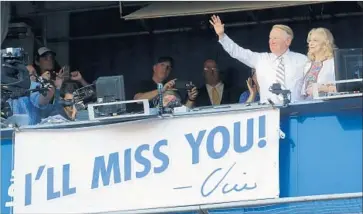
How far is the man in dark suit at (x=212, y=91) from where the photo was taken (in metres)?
14.2

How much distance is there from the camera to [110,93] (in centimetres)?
1264

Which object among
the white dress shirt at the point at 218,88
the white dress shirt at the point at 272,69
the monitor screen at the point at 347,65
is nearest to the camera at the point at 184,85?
the white dress shirt at the point at 218,88

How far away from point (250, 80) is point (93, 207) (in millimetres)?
1974

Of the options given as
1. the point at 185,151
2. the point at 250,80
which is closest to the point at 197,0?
the point at 250,80

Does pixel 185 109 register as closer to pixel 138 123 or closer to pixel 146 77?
pixel 138 123

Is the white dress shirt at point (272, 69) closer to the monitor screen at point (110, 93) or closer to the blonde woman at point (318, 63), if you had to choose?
the blonde woman at point (318, 63)

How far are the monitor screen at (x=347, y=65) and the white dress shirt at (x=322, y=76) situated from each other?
19cm

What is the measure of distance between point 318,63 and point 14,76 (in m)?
2.86

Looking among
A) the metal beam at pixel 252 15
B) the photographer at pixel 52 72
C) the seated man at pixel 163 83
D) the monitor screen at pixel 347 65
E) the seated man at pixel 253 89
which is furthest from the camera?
the metal beam at pixel 252 15

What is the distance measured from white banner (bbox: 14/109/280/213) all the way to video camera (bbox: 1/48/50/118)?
0.45m

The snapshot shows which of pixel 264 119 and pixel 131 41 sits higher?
pixel 131 41

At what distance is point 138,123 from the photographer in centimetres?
1266
